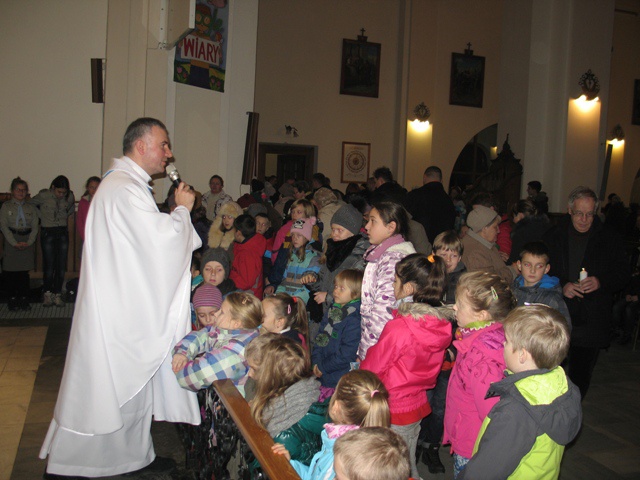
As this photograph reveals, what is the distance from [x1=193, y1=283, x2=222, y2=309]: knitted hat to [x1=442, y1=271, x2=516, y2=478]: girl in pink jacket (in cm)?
215

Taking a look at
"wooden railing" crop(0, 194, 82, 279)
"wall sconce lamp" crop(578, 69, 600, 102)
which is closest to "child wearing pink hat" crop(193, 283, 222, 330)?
"wooden railing" crop(0, 194, 82, 279)

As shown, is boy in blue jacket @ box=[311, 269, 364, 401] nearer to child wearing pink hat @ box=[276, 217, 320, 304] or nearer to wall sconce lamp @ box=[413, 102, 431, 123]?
child wearing pink hat @ box=[276, 217, 320, 304]

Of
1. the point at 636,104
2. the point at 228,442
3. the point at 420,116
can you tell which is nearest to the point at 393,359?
the point at 228,442

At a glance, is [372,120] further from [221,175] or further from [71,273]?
[71,273]

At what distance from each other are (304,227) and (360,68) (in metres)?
11.4

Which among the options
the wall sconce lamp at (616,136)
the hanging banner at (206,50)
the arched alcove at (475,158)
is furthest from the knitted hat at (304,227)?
the wall sconce lamp at (616,136)

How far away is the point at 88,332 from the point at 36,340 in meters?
3.78

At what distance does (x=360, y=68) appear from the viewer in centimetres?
1614

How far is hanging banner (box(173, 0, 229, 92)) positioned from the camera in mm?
8758

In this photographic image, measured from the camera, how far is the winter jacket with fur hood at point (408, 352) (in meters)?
3.10

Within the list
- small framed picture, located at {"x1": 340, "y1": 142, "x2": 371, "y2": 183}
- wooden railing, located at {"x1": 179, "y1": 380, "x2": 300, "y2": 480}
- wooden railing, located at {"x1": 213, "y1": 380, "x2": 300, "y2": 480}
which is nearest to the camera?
wooden railing, located at {"x1": 213, "y1": 380, "x2": 300, "y2": 480}

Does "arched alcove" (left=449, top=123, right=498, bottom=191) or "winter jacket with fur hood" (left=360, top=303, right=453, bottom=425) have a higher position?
"arched alcove" (left=449, top=123, right=498, bottom=191)

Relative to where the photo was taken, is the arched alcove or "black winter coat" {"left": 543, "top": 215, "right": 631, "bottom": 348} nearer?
"black winter coat" {"left": 543, "top": 215, "right": 631, "bottom": 348}

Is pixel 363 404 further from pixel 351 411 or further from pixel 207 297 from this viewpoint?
pixel 207 297
